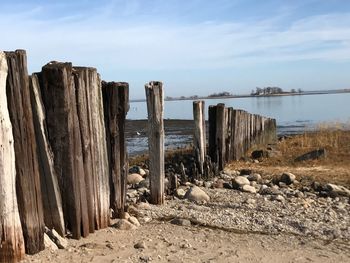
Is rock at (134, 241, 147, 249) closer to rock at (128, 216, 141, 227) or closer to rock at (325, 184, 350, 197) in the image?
rock at (128, 216, 141, 227)

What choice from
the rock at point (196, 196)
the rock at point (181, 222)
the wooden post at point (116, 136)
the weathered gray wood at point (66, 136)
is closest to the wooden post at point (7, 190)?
the weathered gray wood at point (66, 136)

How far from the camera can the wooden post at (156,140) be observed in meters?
8.55

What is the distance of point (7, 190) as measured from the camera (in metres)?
4.92

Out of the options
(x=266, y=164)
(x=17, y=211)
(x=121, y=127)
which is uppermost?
(x=121, y=127)

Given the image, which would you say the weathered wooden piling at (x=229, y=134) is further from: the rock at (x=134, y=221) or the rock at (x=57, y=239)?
the rock at (x=57, y=239)

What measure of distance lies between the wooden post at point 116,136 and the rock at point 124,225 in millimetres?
306

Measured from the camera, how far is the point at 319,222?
7.79m

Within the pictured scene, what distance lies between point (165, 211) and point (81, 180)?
7.50 feet

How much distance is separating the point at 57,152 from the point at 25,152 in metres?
0.69

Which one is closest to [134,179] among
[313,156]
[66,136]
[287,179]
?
[287,179]

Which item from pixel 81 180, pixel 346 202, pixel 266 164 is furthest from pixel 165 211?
pixel 266 164

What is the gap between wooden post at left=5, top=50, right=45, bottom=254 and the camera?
16.7ft

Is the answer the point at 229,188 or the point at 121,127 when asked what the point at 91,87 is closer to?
the point at 121,127

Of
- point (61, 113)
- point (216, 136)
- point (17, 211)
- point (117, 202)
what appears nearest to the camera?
point (17, 211)
